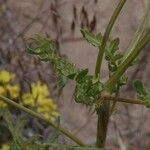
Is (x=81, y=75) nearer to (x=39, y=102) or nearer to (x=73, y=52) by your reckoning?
(x=39, y=102)

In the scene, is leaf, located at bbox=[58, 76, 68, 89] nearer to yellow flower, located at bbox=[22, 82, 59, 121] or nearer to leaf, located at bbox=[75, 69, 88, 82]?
leaf, located at bbox=[75, 69, 88, 82]

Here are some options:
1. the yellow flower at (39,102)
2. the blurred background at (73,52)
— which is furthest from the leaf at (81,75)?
the blurred background at (73,52)

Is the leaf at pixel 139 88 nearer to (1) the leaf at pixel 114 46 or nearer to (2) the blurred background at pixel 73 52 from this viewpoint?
(1) the leaf at pixel 114 46

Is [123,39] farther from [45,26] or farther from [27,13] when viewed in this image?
[27,13]

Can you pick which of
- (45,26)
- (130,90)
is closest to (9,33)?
(45,26)

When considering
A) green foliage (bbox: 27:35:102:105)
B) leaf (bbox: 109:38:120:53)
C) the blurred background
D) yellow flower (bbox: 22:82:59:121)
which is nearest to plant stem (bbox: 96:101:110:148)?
green foliage (bbox: 27:35:102:105)

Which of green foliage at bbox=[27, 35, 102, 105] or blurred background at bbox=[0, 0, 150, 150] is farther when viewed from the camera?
blurred background at bbox=[0, 0, 150, 150]
